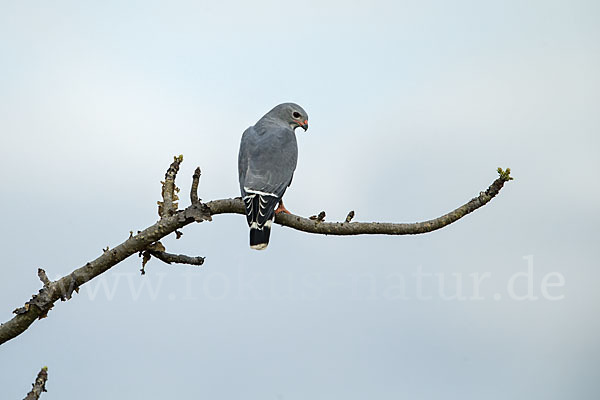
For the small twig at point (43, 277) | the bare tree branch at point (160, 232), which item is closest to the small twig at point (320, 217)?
the bare tree branch at point (160, 232)

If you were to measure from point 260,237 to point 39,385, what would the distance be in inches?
117

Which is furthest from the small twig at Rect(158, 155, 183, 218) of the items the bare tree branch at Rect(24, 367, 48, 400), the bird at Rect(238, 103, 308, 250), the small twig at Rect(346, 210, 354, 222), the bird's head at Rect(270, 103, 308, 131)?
the bird's head at Rect(270, 103, 308, 131)

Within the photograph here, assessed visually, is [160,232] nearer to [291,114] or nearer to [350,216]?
[350,216]

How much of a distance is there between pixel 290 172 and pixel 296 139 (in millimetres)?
874

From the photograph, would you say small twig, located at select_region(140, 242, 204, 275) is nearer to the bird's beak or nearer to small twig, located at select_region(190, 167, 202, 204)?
small twig, located at select_region(190, 167, 202, 204)

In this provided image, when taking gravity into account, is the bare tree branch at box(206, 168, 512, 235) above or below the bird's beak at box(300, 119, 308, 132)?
below

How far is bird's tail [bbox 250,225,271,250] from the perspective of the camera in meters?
Answer: 7.41

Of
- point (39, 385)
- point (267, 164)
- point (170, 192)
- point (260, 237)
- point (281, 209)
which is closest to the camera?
point (39, 385)

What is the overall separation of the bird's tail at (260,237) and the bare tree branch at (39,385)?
279 cm

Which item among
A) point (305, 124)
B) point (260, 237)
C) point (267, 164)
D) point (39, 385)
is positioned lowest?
point (39, 385)

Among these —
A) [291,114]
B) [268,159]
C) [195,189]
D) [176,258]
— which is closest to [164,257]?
[176,258]

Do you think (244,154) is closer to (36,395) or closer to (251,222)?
(251,222)

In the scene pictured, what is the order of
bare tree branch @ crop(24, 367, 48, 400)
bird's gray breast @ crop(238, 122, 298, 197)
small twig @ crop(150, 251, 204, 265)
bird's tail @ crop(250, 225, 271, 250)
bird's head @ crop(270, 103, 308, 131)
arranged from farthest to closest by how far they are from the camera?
bird's head @ crop(270, 103, 308, 131) < bird's gray breast @ crop(238, 122, 298, 197) < bird's tail @ crop(250, 225, 271, 250) < small twig @ crop(150, 251, 204, 265) < bare tree branch @ crop(24, 367, 48, 400)

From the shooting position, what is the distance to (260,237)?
7.45 m
